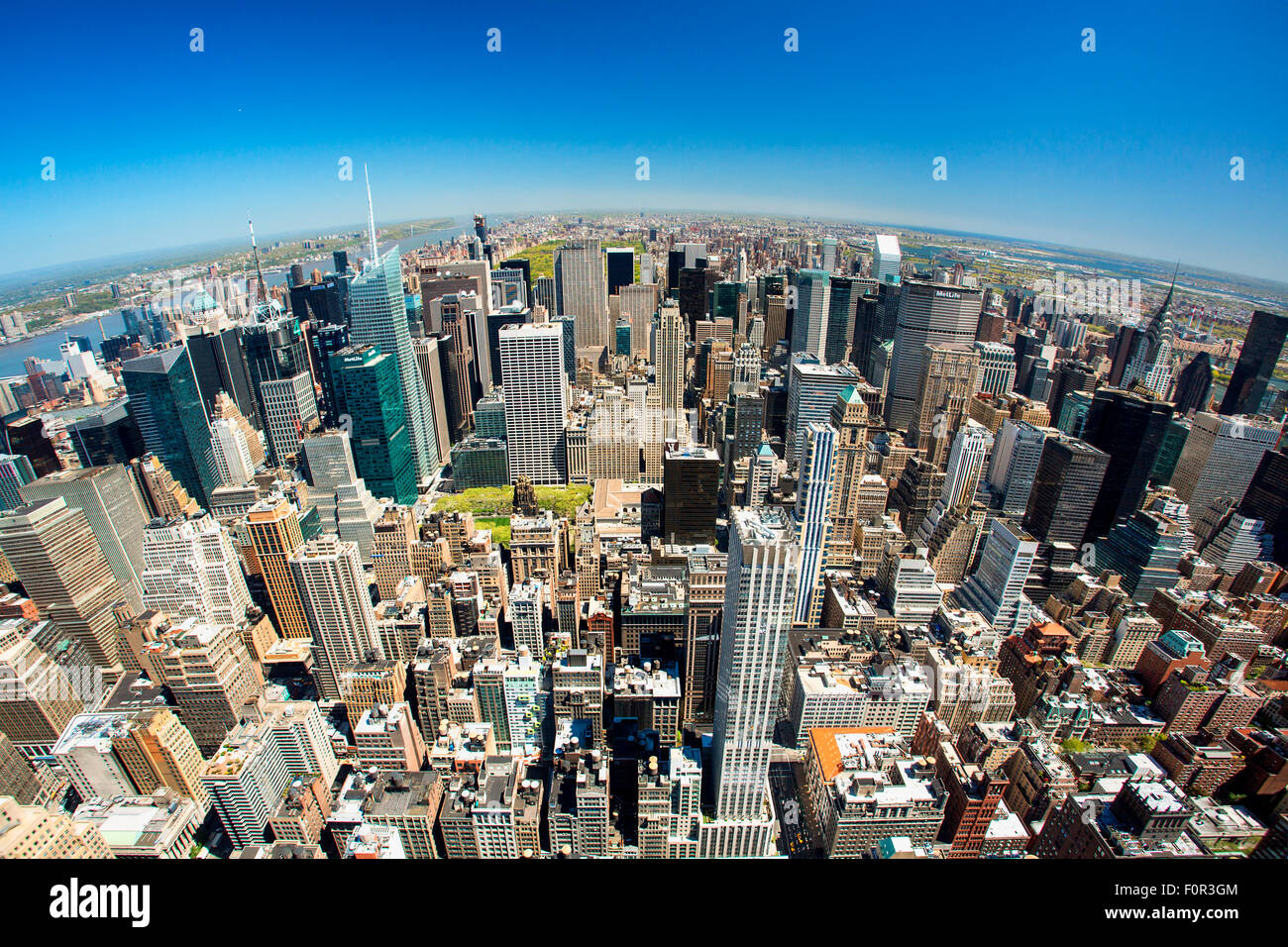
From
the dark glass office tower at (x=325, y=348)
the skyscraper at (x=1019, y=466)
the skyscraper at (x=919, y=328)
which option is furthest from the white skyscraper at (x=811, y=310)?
the dark glass office tower at (x=325, y=348)

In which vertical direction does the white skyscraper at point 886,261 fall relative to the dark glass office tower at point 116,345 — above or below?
above

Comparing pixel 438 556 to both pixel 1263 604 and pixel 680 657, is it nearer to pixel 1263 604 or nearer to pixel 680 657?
pixel 680 657

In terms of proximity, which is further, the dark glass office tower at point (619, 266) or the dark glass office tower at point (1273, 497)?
the dark glass office tower at point (619, 266)

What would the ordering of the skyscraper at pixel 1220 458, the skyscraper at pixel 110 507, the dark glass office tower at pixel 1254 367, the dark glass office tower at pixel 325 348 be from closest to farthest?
1. the dark glass office tower at pixel 1254 367
2. the skyscraper at pixel 110 507
3. the skyscraper at pixel 1220 458
4. the dark glass office tower at pixel 325 348

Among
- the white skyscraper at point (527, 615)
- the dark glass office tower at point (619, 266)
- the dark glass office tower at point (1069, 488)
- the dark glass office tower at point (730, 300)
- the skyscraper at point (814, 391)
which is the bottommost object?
the white skyscraper at point (527, 615)

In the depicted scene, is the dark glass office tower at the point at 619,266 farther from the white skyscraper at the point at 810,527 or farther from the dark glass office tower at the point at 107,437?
the white skyscraper at the point at 810,527

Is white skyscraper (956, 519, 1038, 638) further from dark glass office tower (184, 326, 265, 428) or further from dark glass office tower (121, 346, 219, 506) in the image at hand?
dark glass office tower (184, 326, 265, 428)

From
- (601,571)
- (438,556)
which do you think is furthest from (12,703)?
(601,571)
